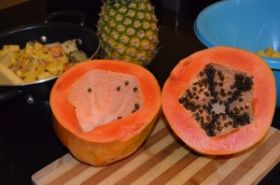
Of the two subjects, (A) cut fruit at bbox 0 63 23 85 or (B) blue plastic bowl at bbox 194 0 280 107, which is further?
(B) blue plastic bowl at bbox 194 0 280 107

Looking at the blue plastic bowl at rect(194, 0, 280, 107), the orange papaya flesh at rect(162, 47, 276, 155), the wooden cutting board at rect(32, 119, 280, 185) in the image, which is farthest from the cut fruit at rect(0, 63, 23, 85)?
the blue plastic bowl at rect(194, 0, 280, 107)

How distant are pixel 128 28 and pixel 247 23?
0.29 metres

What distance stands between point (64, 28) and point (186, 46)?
316 millimetres

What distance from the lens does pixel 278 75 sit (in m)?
0.66

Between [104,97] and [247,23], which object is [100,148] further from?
[247,23]

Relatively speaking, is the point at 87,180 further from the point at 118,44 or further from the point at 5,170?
the point at 118,44

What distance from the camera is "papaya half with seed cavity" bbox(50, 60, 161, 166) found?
56 cm

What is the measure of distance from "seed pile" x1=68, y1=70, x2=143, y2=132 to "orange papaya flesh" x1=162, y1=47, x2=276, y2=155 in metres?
0.07

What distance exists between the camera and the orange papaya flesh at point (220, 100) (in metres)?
0.56

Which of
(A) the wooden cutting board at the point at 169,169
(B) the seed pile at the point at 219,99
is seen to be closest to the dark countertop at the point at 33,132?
(A) the wooden cutting board at the point at 169,169

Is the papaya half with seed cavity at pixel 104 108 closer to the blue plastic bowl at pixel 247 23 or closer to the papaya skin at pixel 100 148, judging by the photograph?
the papaya skin at pixel 100 148

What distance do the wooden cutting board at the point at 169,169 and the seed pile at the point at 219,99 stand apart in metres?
0.08

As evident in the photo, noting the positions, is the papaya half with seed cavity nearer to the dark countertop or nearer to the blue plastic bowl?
the dark countertop

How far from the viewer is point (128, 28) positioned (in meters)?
0.77
